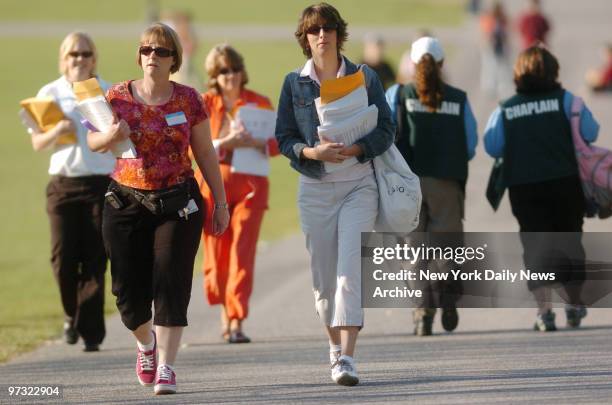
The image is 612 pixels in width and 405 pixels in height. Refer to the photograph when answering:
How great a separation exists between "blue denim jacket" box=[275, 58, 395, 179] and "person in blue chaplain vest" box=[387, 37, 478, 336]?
5.57 ft

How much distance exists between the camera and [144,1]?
59.2 metres

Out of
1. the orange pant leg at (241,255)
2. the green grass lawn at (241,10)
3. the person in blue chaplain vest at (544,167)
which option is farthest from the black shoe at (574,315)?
the green grass lawn at (241,10)

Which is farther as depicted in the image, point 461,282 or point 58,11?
point 58,11

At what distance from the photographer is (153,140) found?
7.69 m

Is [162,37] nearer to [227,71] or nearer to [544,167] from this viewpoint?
[227,71]

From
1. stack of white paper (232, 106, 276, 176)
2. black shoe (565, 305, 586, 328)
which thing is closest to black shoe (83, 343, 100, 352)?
stack of white paper (232, 106, 276, 176)

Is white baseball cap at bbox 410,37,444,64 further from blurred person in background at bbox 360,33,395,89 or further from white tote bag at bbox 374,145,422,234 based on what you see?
blurred person in background at bbox 360,33,395,89

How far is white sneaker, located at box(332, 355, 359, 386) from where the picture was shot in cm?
780

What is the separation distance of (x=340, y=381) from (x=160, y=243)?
3.93 feet

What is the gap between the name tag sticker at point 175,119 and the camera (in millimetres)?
7703

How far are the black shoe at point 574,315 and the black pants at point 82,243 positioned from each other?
3.13m

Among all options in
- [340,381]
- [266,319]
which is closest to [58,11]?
[266,319]

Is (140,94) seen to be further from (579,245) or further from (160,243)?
(579,245)

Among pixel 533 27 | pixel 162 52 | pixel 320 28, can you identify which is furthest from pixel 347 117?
pixel 533 27
